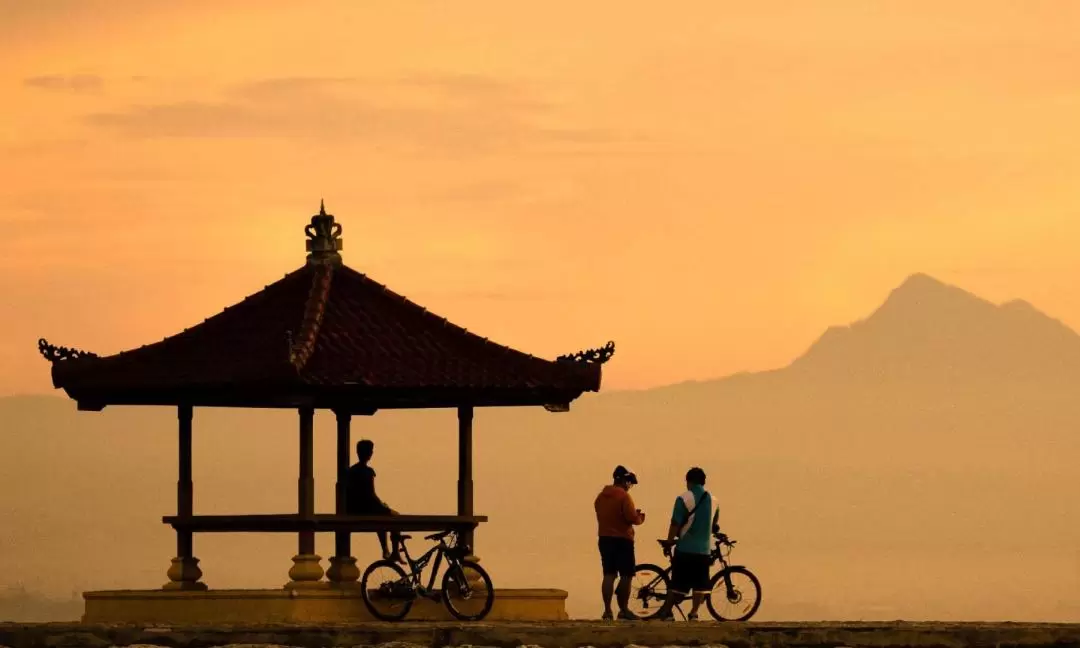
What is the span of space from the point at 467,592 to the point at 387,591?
114 cm

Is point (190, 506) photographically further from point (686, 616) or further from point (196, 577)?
point (686, 616)

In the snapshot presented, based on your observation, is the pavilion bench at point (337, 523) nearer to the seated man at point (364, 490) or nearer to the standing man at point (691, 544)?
the seated man at point (364, 490)

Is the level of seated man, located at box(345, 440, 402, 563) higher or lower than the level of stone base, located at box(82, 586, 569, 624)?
higher

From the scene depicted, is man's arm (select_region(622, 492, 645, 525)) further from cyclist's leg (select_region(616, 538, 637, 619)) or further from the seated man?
the seated man

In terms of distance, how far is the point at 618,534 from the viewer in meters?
36.1

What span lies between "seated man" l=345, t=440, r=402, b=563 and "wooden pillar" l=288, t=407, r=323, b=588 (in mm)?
527

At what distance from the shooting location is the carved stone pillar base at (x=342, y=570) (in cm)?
3903

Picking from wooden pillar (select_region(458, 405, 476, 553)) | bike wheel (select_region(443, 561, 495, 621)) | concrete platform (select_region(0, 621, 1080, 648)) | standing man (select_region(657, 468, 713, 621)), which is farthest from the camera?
wooden pillar (select_region(458, 405, 476, 553))

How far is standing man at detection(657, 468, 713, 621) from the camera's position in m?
35.5

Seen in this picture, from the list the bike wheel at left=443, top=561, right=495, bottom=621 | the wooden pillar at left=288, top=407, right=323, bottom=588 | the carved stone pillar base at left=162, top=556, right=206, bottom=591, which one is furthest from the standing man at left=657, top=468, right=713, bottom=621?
the carved stone pillar base at left=162, top=556, right=206, bottom=591

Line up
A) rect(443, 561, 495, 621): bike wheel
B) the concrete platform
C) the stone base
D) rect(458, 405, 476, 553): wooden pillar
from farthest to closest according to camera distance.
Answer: rect(458, 405, 476, 553): wooden pillar
the stone base
rect(443, 561, 495, 621): bike wheel
the concrete platform

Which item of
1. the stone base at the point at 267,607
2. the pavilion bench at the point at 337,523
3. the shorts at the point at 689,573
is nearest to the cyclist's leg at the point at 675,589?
the shorts at the point at 689,573

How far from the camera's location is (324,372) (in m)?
37.3

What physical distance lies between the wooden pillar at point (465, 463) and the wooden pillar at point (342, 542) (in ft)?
5.36
